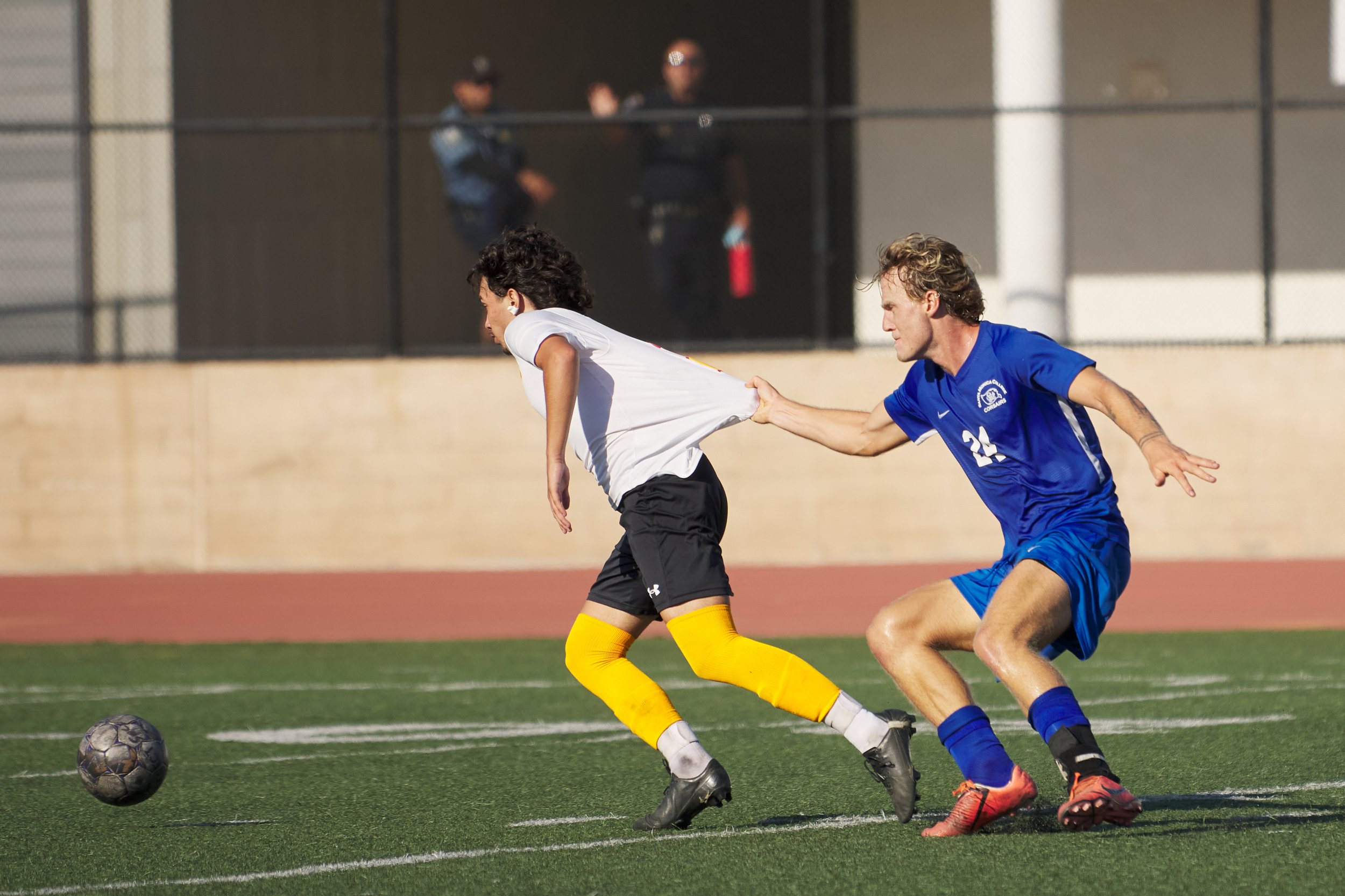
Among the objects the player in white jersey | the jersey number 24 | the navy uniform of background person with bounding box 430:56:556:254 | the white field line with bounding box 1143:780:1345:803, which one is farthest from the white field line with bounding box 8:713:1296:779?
the navy uniform of background person with bounding box 430:56:556:254

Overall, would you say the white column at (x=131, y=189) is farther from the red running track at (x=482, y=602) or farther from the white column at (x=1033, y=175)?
the white column at (x=1033, y=175)

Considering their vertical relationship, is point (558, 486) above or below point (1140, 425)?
below

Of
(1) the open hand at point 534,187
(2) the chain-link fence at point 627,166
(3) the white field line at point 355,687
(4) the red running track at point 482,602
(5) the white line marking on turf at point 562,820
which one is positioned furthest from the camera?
(2) the chain-link fence at point 627,166

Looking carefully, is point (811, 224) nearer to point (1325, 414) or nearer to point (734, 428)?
point (734, 428)

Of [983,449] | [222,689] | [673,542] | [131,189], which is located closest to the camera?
[983,449]

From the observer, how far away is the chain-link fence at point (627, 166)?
1528 centimetres

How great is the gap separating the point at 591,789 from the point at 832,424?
1513 mm

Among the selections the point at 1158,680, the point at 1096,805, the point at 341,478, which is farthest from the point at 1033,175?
the point at 1096,805

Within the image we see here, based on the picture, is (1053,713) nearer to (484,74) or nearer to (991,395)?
(991,395)

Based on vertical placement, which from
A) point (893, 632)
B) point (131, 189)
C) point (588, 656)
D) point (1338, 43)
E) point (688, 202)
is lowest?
point (588, 656)

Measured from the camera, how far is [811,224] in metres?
15.5

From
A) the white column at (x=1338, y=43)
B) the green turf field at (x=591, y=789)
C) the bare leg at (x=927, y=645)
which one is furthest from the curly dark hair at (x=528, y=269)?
the white column at (x=1338, y=43)

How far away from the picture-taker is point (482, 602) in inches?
513

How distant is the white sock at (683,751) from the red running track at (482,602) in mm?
5772
